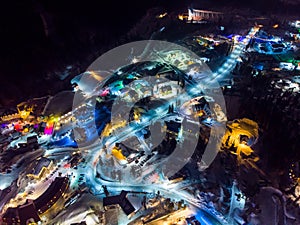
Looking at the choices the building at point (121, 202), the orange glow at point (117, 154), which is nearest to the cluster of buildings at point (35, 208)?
the building at point (121, 202)

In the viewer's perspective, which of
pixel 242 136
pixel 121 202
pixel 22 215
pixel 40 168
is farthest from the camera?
pixel 242 136

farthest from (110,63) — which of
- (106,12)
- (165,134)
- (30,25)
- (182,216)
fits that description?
(182,216)

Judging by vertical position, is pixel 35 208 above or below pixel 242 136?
below

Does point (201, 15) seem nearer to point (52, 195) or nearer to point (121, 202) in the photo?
point (121, 202)

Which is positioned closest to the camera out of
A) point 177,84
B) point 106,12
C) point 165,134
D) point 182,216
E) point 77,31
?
point 182,216

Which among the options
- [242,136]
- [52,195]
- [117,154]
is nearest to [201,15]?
[242,136]

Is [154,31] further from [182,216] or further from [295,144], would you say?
[182,216]

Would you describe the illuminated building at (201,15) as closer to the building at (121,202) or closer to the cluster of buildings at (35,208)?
the building at (121,202)

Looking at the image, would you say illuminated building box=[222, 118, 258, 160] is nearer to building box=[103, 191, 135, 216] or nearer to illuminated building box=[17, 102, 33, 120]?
building box=[103, 191, 135, 216]
